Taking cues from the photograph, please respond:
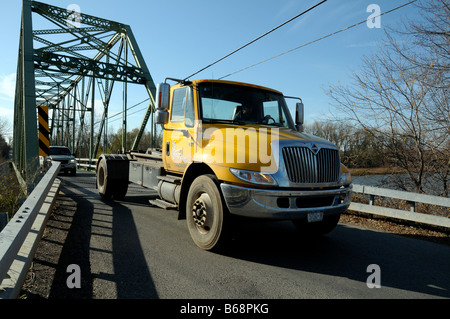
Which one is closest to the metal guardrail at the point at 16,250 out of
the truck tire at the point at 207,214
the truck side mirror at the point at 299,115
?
the truck tire at the point at 207,214

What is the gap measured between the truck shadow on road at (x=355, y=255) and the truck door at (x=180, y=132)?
1587mm

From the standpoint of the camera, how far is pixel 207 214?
435 centimetres

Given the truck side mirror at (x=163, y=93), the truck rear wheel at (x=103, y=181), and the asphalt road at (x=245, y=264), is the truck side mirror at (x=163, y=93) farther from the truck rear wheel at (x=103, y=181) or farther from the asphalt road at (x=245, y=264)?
the truck rear wheel at (x=103, y=181)

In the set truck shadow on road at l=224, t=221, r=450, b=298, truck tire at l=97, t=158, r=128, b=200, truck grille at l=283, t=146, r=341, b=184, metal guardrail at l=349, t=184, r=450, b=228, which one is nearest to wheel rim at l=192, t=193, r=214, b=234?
truck shadow on road at l=224, t=221, r=450, b=298

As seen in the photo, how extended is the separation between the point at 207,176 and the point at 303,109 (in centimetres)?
275

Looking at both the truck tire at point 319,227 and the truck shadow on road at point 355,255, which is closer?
the truck shadow on road at point 355,255

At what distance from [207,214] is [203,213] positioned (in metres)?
0.10

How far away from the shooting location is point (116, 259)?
392cm

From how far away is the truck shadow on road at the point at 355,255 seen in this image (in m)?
3.62

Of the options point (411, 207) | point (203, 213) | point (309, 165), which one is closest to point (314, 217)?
point (309, 165)
